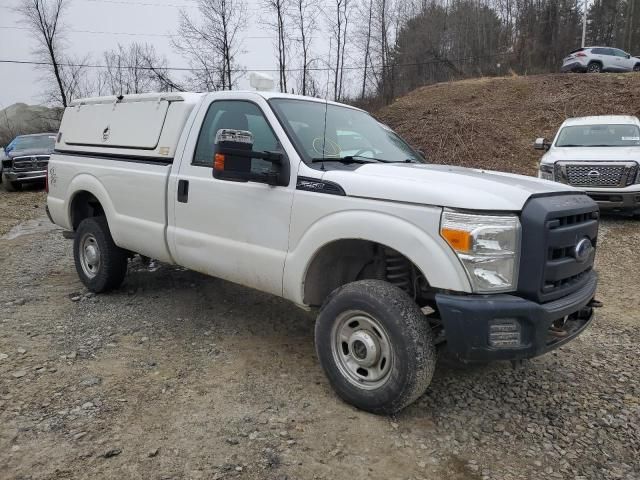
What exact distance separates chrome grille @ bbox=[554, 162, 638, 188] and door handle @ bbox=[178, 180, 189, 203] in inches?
289

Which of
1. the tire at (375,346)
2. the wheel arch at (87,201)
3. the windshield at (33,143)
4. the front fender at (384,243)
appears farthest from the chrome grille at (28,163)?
the tire at (375,346)

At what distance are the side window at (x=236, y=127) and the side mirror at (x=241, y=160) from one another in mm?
139

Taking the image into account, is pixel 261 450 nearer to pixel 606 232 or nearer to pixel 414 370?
pixel 414 370

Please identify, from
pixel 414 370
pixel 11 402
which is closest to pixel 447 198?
pixel 414 370

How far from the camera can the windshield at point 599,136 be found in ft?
32.3

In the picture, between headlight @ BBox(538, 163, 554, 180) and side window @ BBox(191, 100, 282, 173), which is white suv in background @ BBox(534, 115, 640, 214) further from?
side window @ BBox(191, 100, 282, 173)

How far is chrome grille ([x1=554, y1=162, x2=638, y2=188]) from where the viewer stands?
862cm

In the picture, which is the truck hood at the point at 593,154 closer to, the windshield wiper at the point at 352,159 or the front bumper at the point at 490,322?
the windshield wiper at the point at 352,159

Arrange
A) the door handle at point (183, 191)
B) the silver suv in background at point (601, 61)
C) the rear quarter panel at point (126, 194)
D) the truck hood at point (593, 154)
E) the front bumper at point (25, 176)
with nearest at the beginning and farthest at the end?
the door handle at point (183, 191)
the rear quarter panel at point (126, 194)
the truck hood at point (593, 154)
the front bumper at point (25, 176)
the silver suv in background at point (601, 61)

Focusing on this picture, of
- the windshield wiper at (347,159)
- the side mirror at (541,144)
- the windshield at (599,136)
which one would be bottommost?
the windshield wiper at (347,159)

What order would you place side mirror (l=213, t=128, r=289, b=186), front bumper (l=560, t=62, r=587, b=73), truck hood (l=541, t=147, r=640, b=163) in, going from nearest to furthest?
1. side mirror (l=213, t=128, r=289, b=186)
2. truck hood (l=541, t=147, r=640, b=163)
3. front bumper (l=560, t=62, r=587, b=73)

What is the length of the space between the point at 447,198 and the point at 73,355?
3056 millimetres

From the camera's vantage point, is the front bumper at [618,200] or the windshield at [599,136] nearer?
the front bumper at [618,200]

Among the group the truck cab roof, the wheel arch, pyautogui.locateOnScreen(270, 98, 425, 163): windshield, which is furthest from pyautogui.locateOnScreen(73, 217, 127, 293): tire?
the truck cab roof
